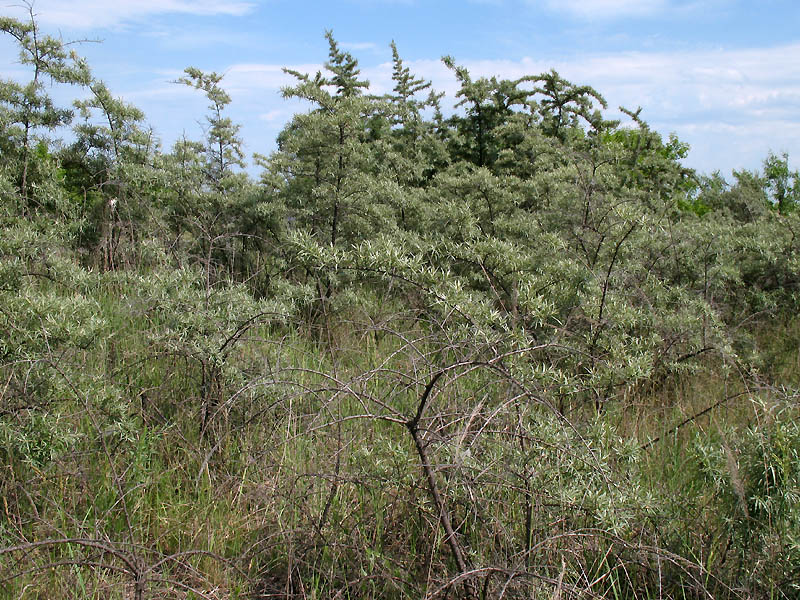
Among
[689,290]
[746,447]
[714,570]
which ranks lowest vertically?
[714,570]

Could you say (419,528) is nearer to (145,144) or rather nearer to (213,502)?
(213,502)

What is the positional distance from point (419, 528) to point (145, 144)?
5.81 m

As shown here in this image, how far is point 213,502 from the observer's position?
3430 millimetres

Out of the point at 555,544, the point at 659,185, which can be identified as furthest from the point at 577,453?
the point at 659,185

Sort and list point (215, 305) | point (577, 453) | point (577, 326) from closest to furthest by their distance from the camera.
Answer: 1. point (577, 453)
2. point (215, 305)
3. point (577, 326)

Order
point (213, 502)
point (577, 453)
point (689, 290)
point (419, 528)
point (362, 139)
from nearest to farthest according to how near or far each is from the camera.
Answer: point (577, 453) < point (419, 528) < point (213, 502) < point (689, 290) < point (362, 139)

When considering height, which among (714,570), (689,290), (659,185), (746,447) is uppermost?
(659,185)

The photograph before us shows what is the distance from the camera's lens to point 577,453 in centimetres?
285

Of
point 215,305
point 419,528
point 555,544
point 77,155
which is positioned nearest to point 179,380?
point 215,305

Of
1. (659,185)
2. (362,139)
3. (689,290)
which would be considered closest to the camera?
(689,290)

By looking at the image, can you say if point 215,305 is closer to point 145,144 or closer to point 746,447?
point 746,447

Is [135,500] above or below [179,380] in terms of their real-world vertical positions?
below

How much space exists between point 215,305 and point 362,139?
4.53 metres

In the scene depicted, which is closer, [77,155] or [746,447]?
[746,447]
